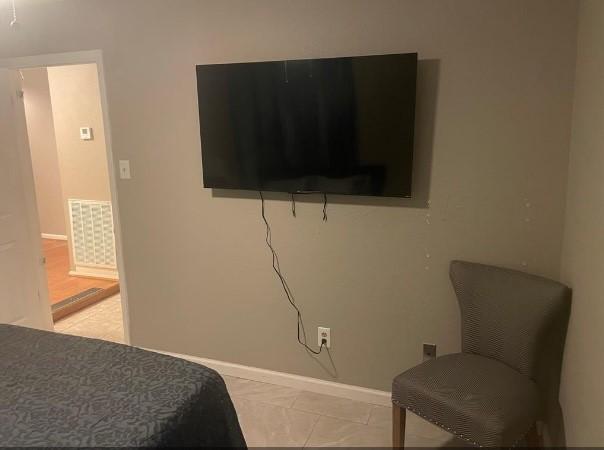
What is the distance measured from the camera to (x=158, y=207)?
2.82m

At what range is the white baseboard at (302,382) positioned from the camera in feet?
8.34

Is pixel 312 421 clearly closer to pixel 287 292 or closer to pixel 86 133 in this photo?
pixel 287 292

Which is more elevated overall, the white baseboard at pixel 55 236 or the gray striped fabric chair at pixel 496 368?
the gray striped fabric chair at pixel 496 368

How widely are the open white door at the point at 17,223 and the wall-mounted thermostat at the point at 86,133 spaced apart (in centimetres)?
141

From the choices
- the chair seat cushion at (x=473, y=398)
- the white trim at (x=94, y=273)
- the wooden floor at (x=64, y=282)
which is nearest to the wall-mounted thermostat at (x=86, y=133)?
the white trim at (x=94, y=273)

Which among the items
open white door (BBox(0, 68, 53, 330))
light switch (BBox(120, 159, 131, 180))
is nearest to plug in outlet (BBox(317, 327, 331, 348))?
light switch (BBox(120, 159, 131, 180))

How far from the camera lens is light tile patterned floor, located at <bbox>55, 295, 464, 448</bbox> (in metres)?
2.24

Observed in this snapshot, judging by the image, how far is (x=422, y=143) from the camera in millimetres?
2201

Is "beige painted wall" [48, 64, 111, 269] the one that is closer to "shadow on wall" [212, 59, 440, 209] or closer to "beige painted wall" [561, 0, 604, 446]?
"shadow on wall" [212, 59, 440, 209]

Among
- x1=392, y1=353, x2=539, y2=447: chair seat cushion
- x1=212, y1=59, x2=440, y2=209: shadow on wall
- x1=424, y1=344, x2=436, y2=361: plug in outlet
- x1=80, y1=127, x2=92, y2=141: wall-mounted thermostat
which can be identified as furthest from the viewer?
x1=80, y1=127, x2=92, y2=141: wall-mounted thermostat

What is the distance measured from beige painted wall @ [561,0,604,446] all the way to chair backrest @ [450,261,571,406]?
7 centimetres

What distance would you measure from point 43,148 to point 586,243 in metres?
6.26

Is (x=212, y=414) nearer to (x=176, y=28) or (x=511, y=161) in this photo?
(x=511, y=161)

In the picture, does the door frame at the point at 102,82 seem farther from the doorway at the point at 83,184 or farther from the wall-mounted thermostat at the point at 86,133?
the wall-mounted thermostat at the point at 86,133
